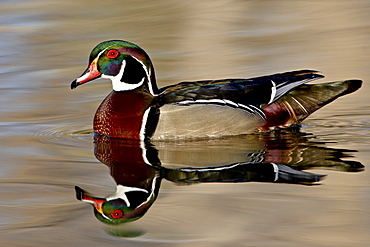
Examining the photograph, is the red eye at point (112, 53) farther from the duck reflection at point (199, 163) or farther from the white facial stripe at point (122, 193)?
the white facial stripe at point (122, 193)

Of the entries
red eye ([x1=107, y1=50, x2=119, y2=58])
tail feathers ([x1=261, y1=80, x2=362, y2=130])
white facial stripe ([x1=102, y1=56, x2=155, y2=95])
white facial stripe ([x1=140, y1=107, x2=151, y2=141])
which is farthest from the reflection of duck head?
tail feathers ([x1=261, y1=80, x2=362, y2=130])

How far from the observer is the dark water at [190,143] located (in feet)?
16.4

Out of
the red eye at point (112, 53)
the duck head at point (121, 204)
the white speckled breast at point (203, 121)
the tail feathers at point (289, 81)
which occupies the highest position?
the red eye at point (112, 53)

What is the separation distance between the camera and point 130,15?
1309cm

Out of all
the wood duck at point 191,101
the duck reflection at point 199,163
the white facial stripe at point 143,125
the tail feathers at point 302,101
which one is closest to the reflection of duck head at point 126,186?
the duck reflection at point 199,163

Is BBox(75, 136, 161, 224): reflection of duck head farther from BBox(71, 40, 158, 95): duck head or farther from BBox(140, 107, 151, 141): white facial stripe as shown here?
BBox(71, 40, 158, 95): duck head

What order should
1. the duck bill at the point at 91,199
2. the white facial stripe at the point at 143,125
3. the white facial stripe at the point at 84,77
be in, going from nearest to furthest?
the duck bill at the point at 91,199, the white facial stripe at the point at 143,125, the white facial stripe at the point at 84,77

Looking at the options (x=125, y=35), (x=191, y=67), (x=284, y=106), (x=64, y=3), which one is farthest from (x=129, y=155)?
(x=64, y=3)

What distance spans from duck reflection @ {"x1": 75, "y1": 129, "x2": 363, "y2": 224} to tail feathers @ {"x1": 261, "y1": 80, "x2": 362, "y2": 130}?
0.14m

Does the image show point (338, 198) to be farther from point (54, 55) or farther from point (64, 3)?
point (64, 3)

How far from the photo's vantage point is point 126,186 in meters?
5.93

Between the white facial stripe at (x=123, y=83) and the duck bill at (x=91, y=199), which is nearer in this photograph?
the duck bill at (x=91, y=199)

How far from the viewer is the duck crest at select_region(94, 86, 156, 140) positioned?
755cm

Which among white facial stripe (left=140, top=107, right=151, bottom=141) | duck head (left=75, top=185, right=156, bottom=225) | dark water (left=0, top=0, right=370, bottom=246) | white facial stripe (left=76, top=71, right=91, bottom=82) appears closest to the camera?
dark water (left=0, top=0, right=370, bottom=246)
